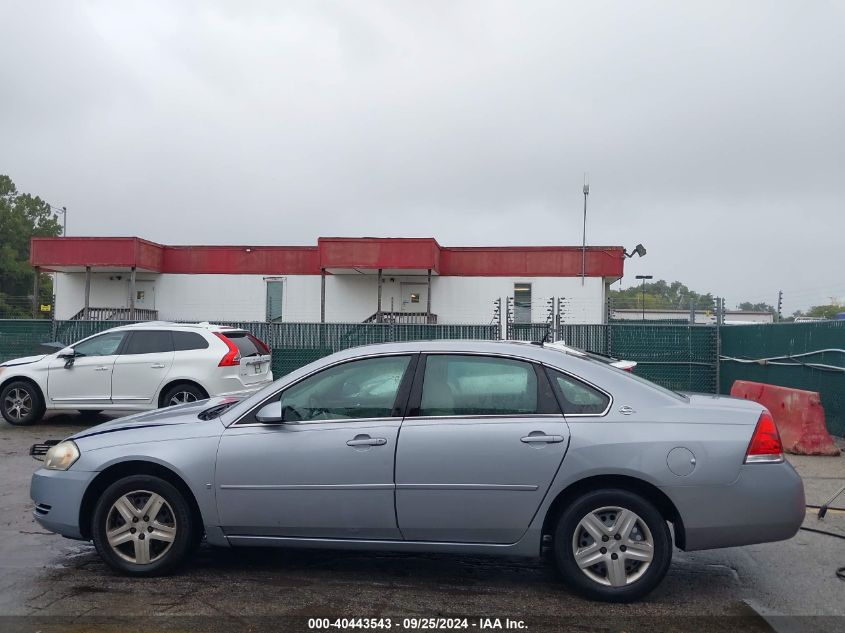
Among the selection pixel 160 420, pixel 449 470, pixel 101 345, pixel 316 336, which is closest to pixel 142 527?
pixel 160 420

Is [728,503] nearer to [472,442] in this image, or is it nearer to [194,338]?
[472,442]

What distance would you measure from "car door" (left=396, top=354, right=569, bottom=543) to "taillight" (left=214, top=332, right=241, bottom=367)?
728 centimetres

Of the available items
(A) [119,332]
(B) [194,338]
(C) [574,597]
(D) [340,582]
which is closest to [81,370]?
(A) [119,332]

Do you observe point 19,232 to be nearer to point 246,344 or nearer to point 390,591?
point 246,344

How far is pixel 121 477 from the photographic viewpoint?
492 centimetres

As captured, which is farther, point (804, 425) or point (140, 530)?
point (804, 425)

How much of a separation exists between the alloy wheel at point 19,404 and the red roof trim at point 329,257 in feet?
60.5

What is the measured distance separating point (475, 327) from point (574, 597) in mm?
12028

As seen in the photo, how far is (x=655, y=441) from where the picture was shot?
4.45m

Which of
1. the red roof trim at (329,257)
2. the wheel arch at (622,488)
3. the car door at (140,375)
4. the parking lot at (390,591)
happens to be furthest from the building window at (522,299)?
the wheel arch at (622,488)

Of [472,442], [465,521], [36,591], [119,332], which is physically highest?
[119,332]

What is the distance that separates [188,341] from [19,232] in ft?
209

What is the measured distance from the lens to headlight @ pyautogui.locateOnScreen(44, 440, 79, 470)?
16.2 feet

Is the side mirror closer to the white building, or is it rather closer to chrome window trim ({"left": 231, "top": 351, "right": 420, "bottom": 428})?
chrome window trim ({"left": 231, "top": 351, "right": 420, "bottom": 428})
